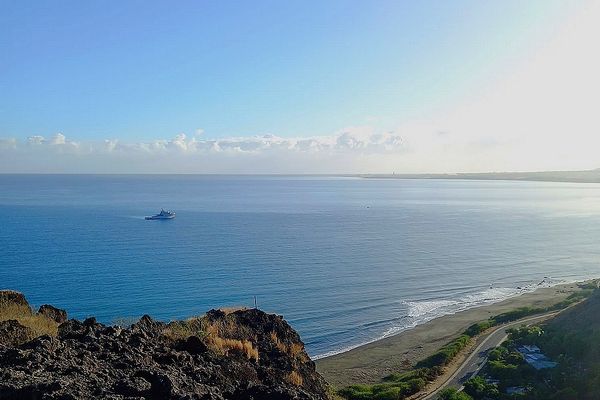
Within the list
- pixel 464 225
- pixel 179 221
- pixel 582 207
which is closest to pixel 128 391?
pixel 179 221

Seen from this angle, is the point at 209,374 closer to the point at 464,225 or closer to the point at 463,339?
the point at 463,339

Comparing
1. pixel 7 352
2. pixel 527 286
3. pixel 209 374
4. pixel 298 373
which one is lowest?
pixel 527 286

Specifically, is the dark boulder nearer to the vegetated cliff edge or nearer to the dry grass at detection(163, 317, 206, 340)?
the vegetated cliff edge

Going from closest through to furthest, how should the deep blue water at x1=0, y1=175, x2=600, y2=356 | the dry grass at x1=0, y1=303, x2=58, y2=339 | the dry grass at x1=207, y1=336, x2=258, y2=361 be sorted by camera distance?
1. the dry grass at x1=0, y1=303, x2=58, y2=339
2. the dry grass at x1=207, y1=336, x2=258, y2=361
3. the deep blue water at x1=0, y1=175, x2=600, y2=356

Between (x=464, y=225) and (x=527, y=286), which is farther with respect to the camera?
(x=464, y=225)

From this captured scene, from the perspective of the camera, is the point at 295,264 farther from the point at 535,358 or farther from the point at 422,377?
the point at 535,358

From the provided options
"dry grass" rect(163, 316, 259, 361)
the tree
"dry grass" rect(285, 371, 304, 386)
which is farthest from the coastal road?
"dry grass" rect(285, 371, 304, 386)

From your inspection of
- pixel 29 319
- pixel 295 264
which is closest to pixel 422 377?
pixel 29 319
